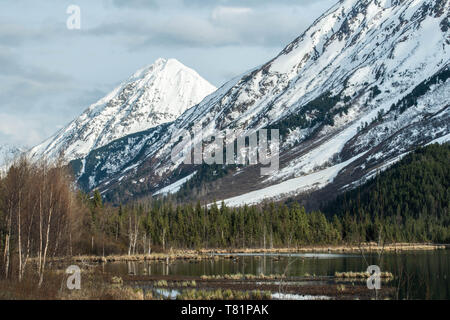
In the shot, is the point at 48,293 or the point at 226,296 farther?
the point at 226,296

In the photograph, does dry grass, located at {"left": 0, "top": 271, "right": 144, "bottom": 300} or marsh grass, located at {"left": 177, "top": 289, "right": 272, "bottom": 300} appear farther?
marsh grass, located at {"left": 177, "top": 289, "right": 272, "bottom": 300}

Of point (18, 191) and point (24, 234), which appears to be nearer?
point (18, 191)

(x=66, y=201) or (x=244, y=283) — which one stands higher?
(x=66, y=201)

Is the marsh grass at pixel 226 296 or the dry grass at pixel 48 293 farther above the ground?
the dry grass at pixel 48 293

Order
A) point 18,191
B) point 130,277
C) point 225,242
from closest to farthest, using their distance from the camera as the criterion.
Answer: point 18,191 < point 130,277 < point 225,242

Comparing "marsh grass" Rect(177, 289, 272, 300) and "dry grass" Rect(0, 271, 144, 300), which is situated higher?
"dry grass" Rect(0, 271, 144, 300)

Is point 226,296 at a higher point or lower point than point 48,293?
lower

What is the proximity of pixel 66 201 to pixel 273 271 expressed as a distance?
109 feet

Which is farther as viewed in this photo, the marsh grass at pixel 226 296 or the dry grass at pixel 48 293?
the marsh grass at pixel 226 296

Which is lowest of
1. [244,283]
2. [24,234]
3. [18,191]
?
[244,283]
